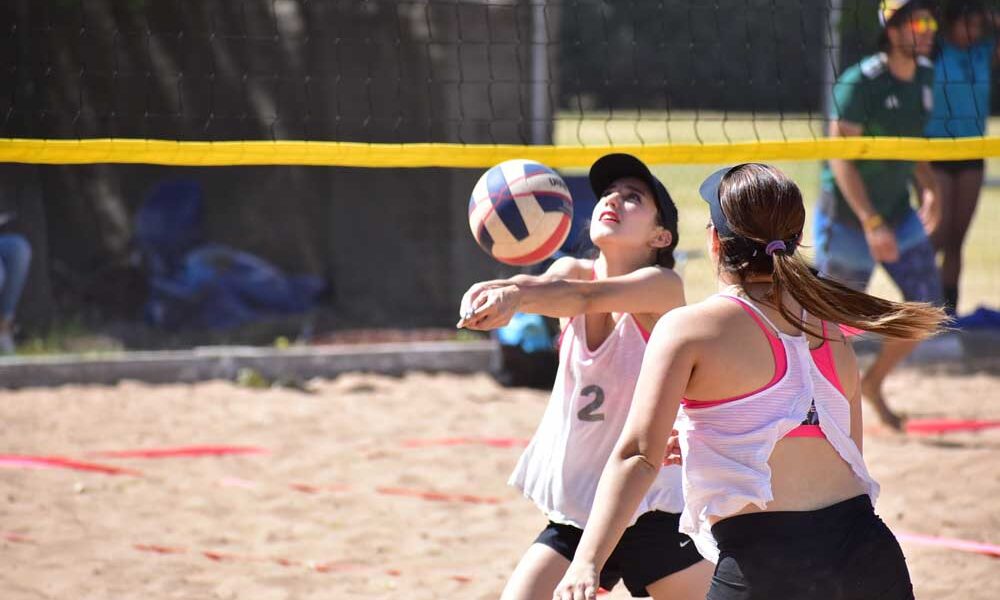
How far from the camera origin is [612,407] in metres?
3.07

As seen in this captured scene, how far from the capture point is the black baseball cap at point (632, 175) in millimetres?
3088

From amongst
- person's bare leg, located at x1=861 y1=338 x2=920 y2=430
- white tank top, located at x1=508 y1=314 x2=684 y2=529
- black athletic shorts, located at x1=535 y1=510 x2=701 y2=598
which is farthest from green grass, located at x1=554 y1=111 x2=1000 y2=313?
black athletic shorts, located at x1=535 y1=510 x2=701 y2=598

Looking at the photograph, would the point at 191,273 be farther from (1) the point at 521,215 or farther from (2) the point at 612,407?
(2) the point at 612,407

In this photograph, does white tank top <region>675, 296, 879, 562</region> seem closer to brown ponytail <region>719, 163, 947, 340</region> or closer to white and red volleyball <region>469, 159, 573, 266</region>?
brown ponytail <region>719, 163, 947, 340</region>

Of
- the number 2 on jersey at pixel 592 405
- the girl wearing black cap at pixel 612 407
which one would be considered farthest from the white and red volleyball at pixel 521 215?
the number 2 on jersey at pixel 592 405

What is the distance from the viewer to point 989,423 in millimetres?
6488

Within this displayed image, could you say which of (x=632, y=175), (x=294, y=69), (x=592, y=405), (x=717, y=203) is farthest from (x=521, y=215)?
(x=294, y=69)

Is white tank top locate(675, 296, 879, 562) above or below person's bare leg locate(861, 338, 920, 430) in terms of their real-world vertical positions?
above

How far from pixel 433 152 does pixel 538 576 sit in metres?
1.90

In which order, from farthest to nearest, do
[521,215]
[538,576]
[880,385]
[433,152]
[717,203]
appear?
1. [880,385]
2. [433,152]
3. [521,215]
4. [538,576]
5. [717,203]

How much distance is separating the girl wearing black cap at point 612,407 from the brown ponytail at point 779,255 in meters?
0.55

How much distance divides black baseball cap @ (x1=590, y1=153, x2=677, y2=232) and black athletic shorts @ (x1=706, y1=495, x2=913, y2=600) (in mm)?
990

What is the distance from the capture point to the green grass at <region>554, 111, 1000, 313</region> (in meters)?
9.45

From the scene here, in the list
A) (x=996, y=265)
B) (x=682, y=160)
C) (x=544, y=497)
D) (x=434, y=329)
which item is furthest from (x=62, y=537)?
(x=996, y=265)
